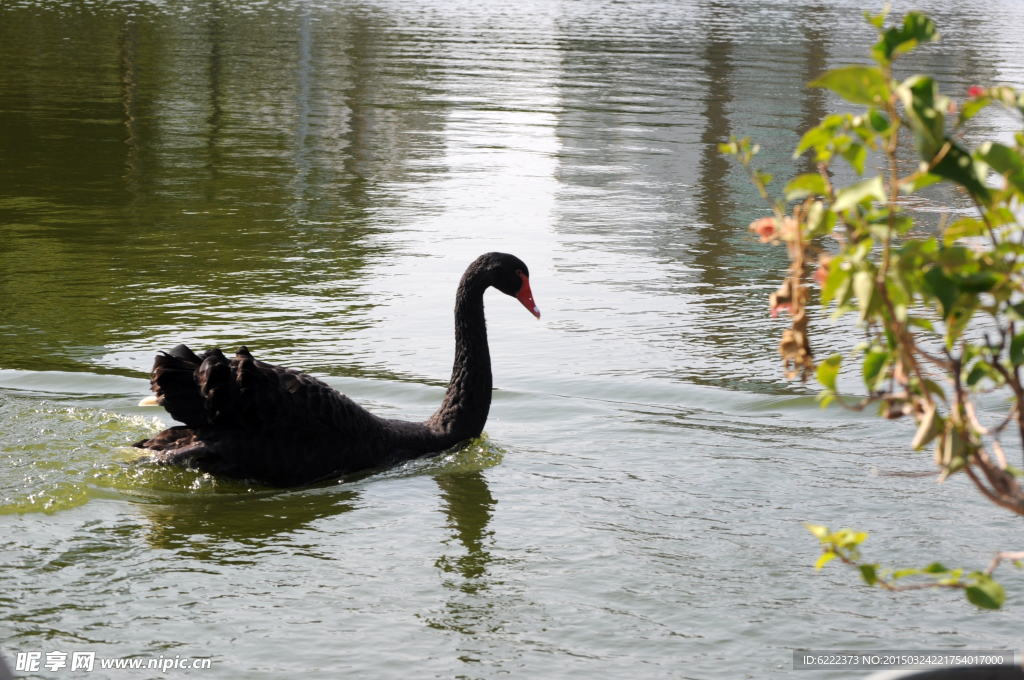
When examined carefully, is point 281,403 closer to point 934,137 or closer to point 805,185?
point 805,185

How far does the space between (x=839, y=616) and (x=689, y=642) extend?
1.93 feet

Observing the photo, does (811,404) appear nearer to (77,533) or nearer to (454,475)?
(454,475)

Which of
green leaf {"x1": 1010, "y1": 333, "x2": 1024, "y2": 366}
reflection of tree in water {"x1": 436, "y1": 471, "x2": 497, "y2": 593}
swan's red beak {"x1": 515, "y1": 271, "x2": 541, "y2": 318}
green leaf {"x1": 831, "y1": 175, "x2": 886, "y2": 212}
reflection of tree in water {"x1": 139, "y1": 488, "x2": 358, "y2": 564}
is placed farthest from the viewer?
swan's red beak {"x1": 515, "y1": 271, "x2": 541, "y2": 318}

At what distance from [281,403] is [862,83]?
384 cm

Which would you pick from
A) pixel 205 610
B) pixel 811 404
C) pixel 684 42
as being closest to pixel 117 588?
pixel 205 610

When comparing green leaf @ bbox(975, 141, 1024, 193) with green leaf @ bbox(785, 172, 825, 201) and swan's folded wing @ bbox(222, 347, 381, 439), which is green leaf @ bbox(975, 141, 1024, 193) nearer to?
green leaf @ bbox(785, 172, 825, 201)

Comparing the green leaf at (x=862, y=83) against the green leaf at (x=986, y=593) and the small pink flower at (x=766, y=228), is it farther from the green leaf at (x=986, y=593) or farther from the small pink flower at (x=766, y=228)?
the green leaf at (x=986, y=593)

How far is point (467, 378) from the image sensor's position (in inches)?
235

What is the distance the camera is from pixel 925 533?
492 centimetres

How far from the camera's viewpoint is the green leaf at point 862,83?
189 centimetres

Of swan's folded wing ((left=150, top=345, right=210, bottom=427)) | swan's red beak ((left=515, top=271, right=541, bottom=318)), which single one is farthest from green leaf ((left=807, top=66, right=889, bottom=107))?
swan's red beak ((left=515, top=271, right=541, bottom=318))

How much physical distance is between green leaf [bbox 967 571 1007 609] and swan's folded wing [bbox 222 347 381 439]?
12.3 ft

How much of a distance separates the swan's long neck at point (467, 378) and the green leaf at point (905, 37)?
4.11 metres

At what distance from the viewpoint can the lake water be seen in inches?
162
